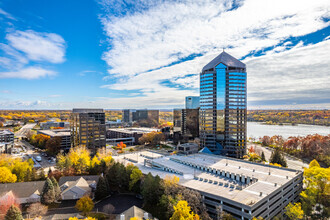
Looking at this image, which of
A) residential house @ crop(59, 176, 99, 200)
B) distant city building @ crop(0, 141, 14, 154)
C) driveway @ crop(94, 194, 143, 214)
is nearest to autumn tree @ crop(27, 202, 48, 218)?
residential house @ crop(59, 176, 99, 200)

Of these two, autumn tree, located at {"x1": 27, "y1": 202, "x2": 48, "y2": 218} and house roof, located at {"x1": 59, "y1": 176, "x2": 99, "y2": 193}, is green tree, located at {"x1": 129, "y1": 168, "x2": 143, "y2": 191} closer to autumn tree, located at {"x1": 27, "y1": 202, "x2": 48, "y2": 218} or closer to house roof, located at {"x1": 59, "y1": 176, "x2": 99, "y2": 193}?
house roof, located at {"x1": 59, "y1": 176, "x2": 99, "y2": 193}

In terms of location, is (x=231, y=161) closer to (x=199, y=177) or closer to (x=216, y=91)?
(x=199, y=177)

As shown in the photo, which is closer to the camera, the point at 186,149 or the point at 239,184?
the point at 239,184

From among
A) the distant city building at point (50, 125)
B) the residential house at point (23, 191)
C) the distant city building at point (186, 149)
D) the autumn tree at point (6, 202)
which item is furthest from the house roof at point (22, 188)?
the distant city building at point (50, 125)

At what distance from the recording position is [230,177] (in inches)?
1524

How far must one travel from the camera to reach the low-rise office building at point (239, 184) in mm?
28703

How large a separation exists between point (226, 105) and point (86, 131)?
50.4 m

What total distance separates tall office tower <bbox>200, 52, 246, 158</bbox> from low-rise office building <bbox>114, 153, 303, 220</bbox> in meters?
24.2

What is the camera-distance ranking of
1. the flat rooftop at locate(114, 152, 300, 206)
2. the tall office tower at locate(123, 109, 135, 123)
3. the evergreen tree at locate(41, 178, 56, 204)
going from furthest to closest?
the tall office tower at locate(123, 109, 135, 123), the evergreen tree at locate(41, 178, 56, 204), the flat rooftop at locate(114, 152, 300, 206)

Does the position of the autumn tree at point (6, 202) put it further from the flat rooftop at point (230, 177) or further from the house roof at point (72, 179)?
the flat rooftop at point (230, 177)

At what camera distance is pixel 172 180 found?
113 feet

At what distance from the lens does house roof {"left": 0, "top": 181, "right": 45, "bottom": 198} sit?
37188 mm

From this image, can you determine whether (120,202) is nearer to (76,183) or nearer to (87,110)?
(76,183)

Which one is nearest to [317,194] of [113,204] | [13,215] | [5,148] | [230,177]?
[230,177]
